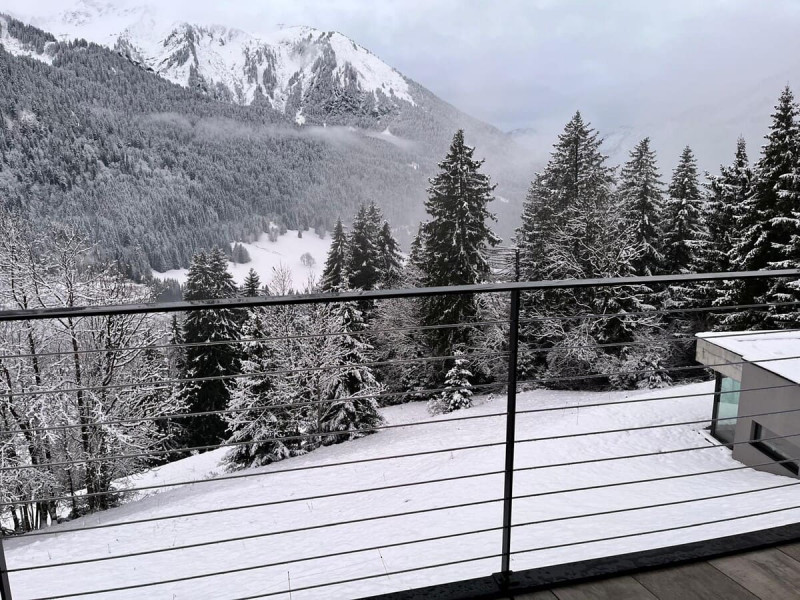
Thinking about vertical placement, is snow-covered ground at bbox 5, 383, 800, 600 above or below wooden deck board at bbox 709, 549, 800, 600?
below

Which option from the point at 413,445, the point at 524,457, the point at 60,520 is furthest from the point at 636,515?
the point at 60,520

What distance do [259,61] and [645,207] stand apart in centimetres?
9613

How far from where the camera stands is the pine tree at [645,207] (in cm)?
1639

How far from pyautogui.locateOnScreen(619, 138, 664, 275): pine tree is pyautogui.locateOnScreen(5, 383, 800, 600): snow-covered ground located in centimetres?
580

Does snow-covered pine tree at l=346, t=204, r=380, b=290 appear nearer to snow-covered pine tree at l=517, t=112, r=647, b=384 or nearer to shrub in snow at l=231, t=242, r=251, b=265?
snow-covered pine tree at l=517, t=112, r=647, b=384

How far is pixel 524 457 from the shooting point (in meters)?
8.29

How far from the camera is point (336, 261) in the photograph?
19188mm

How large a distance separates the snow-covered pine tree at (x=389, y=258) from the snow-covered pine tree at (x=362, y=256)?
1.01ft

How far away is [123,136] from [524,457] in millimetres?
55444

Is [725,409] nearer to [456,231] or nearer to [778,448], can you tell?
[778,448]

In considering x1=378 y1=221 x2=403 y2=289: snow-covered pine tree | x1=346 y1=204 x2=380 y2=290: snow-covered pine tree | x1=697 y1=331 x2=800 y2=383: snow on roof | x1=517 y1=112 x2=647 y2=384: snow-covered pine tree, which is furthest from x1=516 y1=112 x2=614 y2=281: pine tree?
x1=697 y1=331 x2=800 y2=383: snow on roof

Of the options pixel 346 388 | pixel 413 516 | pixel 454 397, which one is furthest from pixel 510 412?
pixel 454 397

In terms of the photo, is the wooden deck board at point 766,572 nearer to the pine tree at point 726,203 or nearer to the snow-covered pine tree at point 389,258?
the pine tree at point 726,203

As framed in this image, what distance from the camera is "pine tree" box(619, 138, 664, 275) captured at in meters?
16.4
